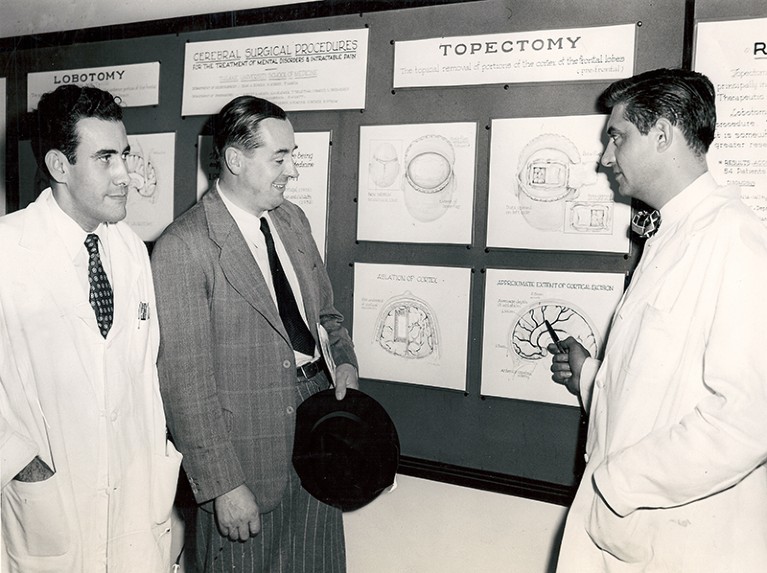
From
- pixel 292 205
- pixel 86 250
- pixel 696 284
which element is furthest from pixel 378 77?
pixel 696 284

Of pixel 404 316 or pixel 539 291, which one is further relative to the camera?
pixel 404 316

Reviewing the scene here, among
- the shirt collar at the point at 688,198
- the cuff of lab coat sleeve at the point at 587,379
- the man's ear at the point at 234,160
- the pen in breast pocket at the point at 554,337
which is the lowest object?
the cuff of lab coat sleeve at the point at 587,379

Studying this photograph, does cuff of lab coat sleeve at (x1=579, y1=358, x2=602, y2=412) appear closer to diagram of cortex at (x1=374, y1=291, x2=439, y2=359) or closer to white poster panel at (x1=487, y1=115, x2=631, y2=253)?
white poster panel at (x1=487, y1=115, x2=631, y2=253)

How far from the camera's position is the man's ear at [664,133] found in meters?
1.47

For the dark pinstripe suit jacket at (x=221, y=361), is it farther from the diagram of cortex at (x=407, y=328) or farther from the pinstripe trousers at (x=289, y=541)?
the diagram of cortex at (x=407, y=328)

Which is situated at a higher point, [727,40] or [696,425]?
[727,40]

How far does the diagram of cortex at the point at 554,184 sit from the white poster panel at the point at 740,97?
1.14 feet

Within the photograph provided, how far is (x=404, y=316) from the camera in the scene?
2111 mm

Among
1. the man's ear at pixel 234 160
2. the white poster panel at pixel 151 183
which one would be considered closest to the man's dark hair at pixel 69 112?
the man's ear at pixel 234 160

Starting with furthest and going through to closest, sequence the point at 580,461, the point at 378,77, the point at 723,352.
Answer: the point at 378,77
the point at 580,461
the point at 723,352

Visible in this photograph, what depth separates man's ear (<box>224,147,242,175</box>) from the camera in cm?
184

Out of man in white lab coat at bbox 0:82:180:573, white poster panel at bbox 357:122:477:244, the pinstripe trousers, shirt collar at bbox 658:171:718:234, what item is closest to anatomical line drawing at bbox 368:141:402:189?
white poster panel at bbox 357:122:477:244

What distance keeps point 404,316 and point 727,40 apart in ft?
3.95

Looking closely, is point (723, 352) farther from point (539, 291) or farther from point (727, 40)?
point (727, 40)
